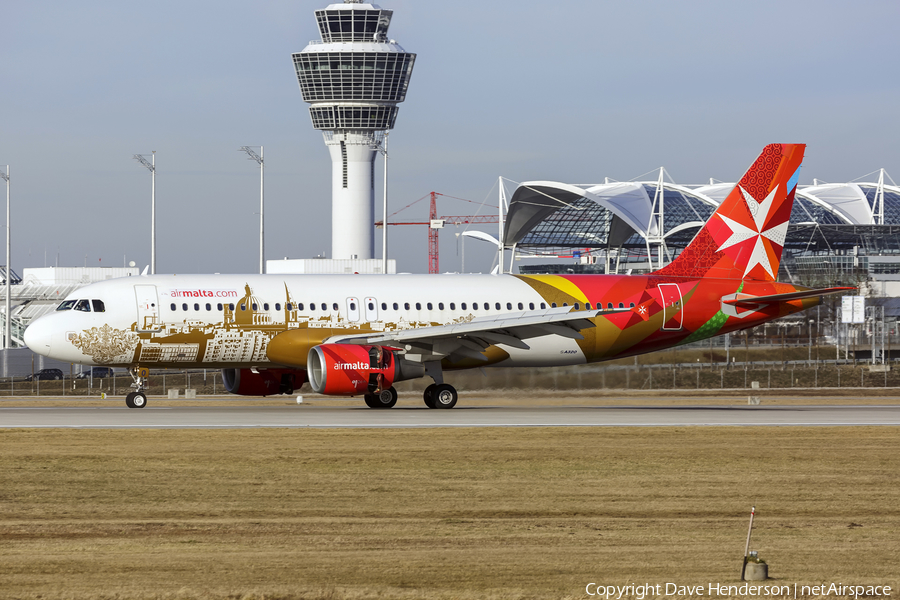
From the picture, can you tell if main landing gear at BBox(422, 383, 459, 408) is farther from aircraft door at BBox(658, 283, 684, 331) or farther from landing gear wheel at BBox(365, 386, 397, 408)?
aircraft door at BBox(658, 283, 684, 331)

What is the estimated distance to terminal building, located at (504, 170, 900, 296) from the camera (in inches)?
4520

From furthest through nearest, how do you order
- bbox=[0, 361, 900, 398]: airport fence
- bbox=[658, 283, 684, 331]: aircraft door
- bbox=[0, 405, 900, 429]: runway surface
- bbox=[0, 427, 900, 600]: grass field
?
bbox=[0, 361, 900, 398]: airport fence → bbox=[658, 283, 684, 331]: aircraft door → bbox=[0, 405, 900, 429]: runway surface → bbox=[0, 427, 900, 600]: grass field

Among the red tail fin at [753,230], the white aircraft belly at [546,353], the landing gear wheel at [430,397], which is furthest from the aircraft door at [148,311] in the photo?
the red tail fin at [753,230]

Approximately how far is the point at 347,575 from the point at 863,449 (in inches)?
584

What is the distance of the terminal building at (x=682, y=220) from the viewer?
377 feet

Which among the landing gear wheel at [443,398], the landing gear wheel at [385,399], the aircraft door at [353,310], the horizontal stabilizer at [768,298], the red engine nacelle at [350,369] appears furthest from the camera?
the horizontal stabilizer at [768,298]

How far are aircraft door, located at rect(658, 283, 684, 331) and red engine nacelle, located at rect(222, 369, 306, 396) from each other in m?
11.8

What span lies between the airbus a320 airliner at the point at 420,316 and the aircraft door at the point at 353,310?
0.14ft

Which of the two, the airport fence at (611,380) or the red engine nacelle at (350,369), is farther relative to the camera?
the airport fence at (611,380)

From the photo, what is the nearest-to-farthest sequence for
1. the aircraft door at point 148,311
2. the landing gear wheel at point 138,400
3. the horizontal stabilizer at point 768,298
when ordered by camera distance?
1. the aircraft door at point 148,311
2. the landing gear wheel at point 138,400
3. the horizontal stabilizer at point 768,298

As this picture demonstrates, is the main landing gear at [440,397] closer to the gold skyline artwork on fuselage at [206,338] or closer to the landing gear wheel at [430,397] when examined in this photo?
the landing gear wheel at [430,397]

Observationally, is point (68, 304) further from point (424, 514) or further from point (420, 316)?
point (424, 514)

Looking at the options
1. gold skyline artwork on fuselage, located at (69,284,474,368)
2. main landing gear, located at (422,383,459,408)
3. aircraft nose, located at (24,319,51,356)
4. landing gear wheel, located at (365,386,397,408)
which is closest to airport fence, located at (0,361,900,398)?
main landing gear, located at (422,383,459,408)

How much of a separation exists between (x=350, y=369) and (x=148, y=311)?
6.55 meters
